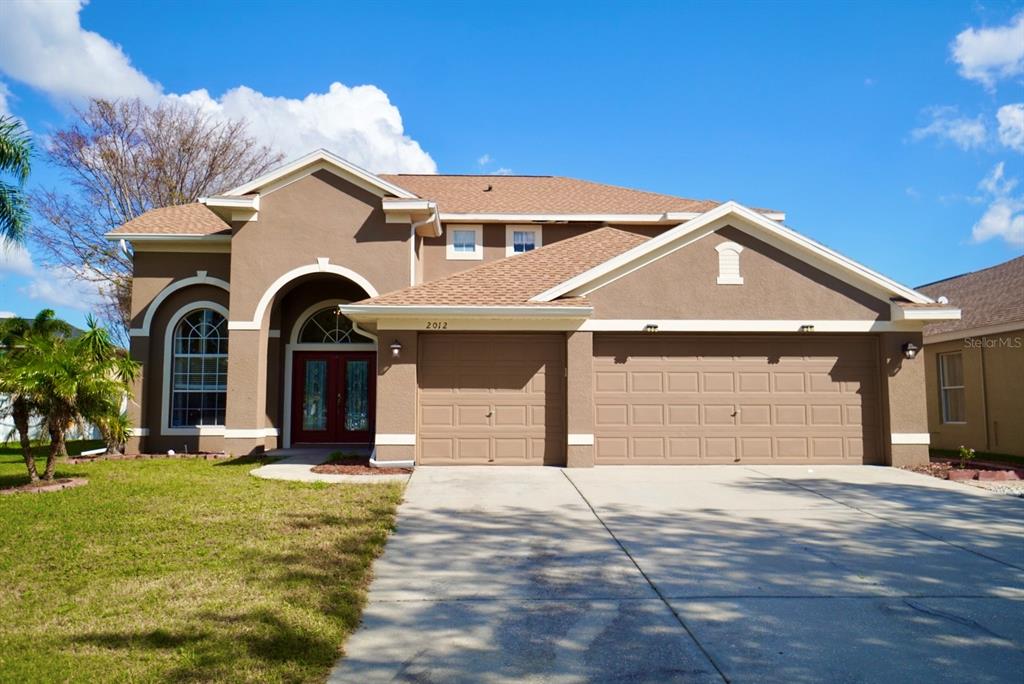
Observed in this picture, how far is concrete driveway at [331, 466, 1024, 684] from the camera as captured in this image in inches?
170

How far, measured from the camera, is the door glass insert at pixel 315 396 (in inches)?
659

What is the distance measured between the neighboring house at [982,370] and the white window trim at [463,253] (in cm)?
1193

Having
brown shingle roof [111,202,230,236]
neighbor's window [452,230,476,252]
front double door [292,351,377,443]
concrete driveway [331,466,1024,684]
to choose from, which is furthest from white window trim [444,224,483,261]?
concrete driveway [331,466,1024,684]

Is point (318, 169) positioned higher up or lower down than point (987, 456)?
higher up

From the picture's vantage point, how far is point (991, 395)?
1553 cm

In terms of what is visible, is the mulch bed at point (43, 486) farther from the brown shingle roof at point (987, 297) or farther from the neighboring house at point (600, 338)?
the brown shingle roof at point (987, 297)

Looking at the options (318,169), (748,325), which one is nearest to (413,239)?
(318,169)

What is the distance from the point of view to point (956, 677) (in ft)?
13.5

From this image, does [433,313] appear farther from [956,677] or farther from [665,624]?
[956,677]

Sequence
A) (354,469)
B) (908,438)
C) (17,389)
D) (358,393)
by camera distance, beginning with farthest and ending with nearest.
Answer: (358,393), (908,438), (354,469), (17,389)

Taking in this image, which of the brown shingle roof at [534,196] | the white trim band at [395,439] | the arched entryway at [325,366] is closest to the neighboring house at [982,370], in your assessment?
the brown shingle roof at [534,196]

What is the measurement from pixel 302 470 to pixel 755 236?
9.66 metres

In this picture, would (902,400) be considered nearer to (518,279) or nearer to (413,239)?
(518,279)

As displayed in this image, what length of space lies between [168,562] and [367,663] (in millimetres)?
3045
